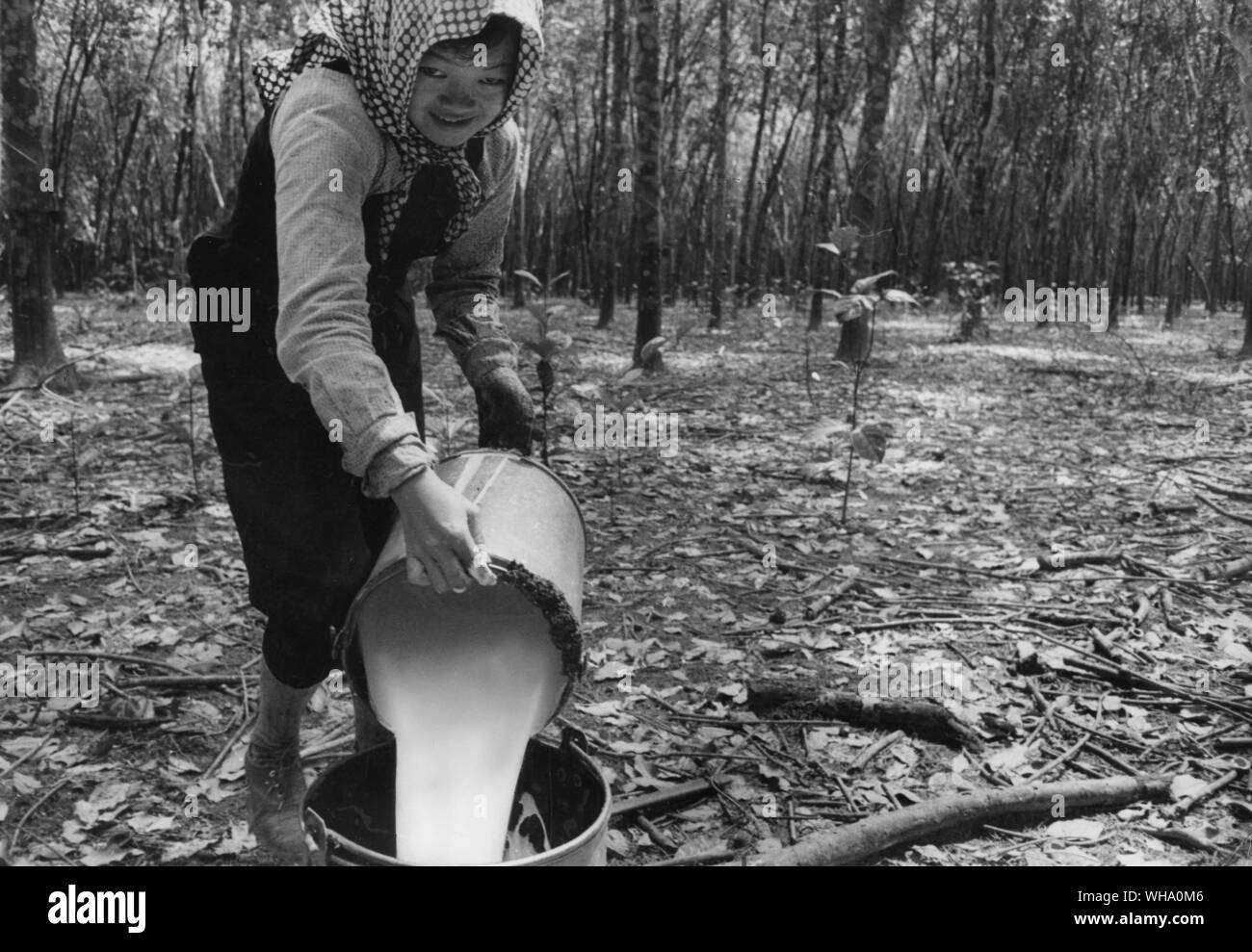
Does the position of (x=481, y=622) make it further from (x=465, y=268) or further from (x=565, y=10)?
(x=565, y=10)

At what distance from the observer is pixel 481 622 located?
1726mm

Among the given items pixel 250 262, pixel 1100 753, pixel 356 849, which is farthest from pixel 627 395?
pixel 356 849

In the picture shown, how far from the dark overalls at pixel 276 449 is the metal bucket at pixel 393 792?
0.18m

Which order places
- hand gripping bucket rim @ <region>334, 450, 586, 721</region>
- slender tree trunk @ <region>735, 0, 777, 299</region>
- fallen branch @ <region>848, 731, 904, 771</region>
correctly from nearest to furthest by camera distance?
hand gripping bucket rim @ <region>334, 450, 586, 721</region> < fallen branch @ <region>848, 731, 904, 771</region> < slender tree trunk @ <region>735, 0, 777, 299</region>

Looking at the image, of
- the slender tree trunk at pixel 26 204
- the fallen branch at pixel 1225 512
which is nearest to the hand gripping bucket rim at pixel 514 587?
the fallen branch at pixel 1225 512

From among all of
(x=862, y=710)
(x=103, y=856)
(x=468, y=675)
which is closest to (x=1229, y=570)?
(x=862, y=710)

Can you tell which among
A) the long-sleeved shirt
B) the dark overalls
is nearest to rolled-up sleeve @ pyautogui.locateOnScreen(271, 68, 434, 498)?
the long-sleeved shirt

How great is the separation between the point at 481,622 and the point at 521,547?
271 millimetres

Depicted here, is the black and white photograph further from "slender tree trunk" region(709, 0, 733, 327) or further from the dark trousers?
"slender tree trunk" region(709, 0, 733, 327)

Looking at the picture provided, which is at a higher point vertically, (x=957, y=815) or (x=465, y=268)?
(x=465, y=268)

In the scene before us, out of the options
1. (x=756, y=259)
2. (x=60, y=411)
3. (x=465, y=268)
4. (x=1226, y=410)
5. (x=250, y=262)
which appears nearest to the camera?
(x=250, y=262)

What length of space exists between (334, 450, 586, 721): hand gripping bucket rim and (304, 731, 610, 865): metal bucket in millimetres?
128

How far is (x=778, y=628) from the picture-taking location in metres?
3.21

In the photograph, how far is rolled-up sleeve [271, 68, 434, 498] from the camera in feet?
4.51
